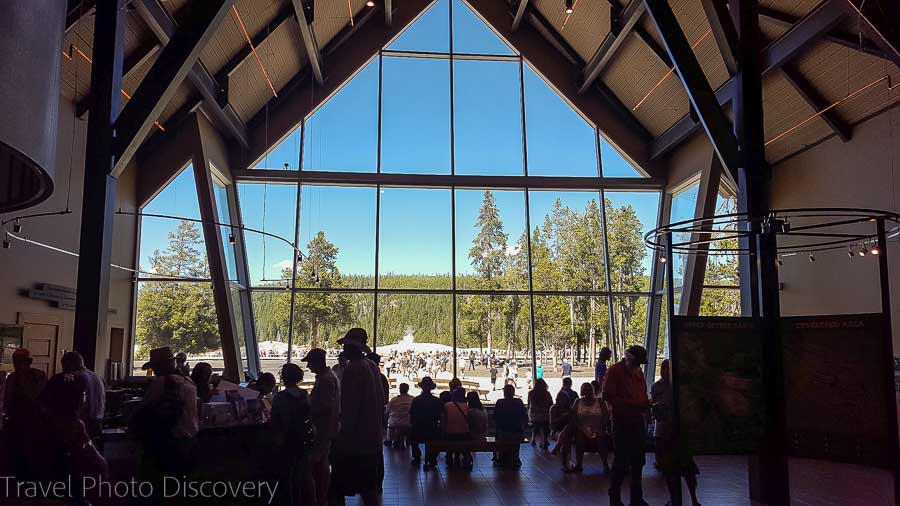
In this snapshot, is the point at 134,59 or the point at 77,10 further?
the point at 134,59

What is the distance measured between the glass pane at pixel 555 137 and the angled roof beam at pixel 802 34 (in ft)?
14.5

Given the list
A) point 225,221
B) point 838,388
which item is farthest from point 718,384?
point 225,221

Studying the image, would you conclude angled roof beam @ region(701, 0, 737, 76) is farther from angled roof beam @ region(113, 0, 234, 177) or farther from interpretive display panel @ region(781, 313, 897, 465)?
angled roof beam @ region(113, 0, 234, 177)

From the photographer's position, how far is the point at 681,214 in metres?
13.6

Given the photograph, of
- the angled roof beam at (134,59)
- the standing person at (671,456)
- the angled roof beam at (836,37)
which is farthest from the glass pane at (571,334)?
the angled roof beam at (134,59)

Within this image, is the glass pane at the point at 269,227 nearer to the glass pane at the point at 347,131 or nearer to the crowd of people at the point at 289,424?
the glass pane at the point at 347,131

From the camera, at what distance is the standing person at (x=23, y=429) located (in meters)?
4.46

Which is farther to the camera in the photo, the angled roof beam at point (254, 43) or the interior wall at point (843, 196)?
the angled roof beam at point (254, 43)

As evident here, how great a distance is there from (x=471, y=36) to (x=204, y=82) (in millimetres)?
6121

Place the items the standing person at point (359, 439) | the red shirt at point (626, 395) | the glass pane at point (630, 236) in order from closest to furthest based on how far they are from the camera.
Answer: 1. the standing person at point (359, 439)
2. the red shirt at point (626, 395)
3. the glass pane at point (630, 236)

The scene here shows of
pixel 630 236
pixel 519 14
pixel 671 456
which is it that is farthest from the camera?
pixel 630 236

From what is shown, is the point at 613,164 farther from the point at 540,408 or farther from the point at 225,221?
the point at 225,221

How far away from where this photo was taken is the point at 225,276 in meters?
11.9

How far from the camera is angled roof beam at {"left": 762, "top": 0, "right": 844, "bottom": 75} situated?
27.8 feet
